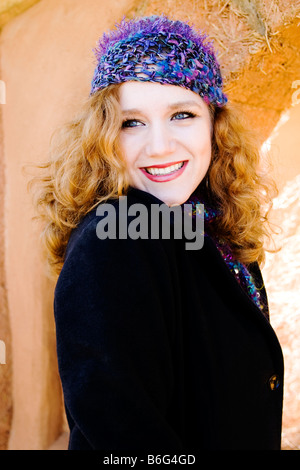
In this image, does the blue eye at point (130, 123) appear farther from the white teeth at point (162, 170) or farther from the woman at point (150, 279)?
the white teeth at point (162, 170)

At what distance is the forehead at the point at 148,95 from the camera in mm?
1256

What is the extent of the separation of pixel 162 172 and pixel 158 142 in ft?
0.32

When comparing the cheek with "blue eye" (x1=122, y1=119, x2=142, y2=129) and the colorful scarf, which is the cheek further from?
the colorful scarf

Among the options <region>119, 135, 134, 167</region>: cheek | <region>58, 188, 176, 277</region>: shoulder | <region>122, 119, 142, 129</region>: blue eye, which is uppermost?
<region>122, 119, 142, 129</region>: blue eye

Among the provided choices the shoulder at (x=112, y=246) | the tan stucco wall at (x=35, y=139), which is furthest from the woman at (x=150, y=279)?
the tan stucco wall at (x=35, y=139)

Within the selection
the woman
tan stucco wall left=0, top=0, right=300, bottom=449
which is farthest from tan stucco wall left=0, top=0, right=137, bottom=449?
the woman

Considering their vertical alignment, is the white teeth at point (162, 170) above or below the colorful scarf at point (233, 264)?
above

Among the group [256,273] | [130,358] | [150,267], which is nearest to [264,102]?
[256,273]

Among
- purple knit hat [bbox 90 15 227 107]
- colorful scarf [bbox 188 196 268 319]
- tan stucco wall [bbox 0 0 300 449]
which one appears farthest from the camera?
tan stucco wall [bbox 0 0 300 449]

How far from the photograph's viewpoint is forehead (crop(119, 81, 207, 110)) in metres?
1.26

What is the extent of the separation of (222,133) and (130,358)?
0.93 metres

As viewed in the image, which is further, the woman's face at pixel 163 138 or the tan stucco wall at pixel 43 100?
the tan stucco wall at pixel 43 100

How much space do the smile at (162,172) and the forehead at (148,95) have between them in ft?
0.57

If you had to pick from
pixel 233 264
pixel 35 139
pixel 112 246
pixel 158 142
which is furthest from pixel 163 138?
pixel 35 139
